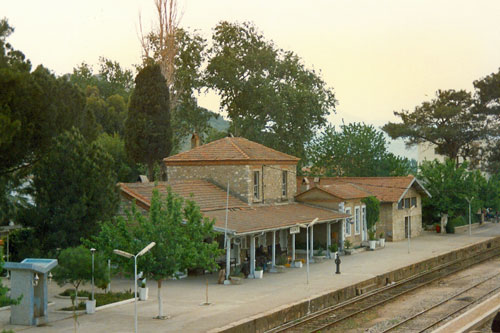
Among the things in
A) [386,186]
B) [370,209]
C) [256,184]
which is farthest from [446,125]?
[256,184]

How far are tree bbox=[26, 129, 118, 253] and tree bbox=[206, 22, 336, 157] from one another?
103ft

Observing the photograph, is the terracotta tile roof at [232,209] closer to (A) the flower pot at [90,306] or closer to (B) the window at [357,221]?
(B) the window at [357,221]

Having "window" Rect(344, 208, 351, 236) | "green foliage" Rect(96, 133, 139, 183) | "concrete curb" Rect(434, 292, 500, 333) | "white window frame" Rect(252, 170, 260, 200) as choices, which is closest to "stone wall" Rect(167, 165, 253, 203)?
"white window frame" Rect(252, 170, 260, 200)

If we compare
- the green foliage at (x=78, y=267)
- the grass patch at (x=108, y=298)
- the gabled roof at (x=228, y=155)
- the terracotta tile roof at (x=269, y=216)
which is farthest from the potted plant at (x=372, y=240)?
the green foliage at (x=78, y=267)

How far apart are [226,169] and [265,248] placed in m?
4.94

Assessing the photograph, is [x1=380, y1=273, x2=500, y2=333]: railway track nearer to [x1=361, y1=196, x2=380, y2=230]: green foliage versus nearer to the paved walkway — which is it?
the paved walkway

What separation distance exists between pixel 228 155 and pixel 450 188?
23.2 metres

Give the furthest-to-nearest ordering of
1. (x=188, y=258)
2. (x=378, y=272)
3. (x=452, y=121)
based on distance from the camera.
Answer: (x=452, y=121) → (x=378, y=272) → (x=188, y=258)

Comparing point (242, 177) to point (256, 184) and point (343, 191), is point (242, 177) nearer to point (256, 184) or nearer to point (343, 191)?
point (256, 184)

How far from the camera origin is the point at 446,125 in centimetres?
7188

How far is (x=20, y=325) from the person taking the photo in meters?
20.4

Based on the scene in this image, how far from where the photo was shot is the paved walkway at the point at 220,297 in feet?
67.8

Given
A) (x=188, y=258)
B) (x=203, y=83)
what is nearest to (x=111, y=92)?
(x=203, y=83)

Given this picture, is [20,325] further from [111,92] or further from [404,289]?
[111,92]
